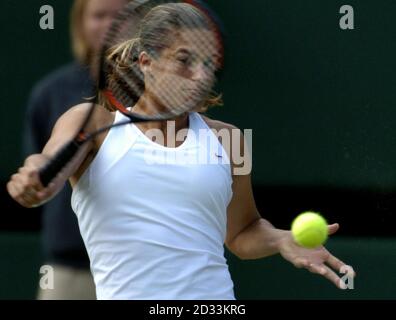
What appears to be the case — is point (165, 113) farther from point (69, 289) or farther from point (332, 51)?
point (332, 51)

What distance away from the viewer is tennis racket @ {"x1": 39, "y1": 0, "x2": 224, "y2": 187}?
199cm

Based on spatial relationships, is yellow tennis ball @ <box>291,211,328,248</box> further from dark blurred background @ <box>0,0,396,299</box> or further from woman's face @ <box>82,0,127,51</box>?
dark blurred background @ <box>0,0,396,299</box>

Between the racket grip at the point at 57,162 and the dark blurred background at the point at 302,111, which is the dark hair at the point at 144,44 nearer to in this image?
the racket grip at the point at 57,162

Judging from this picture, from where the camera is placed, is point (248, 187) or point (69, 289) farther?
point (69, 289)

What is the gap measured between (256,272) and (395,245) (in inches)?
19.5

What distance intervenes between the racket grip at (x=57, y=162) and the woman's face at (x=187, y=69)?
11.3 inches

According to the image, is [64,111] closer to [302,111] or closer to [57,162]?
[57,162]

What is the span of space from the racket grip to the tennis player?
2.3 inches

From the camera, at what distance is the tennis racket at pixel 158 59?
78.5 inches

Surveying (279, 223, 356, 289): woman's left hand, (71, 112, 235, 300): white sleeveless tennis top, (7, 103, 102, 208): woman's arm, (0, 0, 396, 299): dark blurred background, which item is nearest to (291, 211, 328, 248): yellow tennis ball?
(279, 223, 356, 289): woman's left hand

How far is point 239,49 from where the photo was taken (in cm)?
342

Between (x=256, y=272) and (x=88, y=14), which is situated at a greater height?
(x=88, y=14)

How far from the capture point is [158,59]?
203cm

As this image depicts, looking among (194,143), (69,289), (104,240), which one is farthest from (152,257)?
(69,289)
